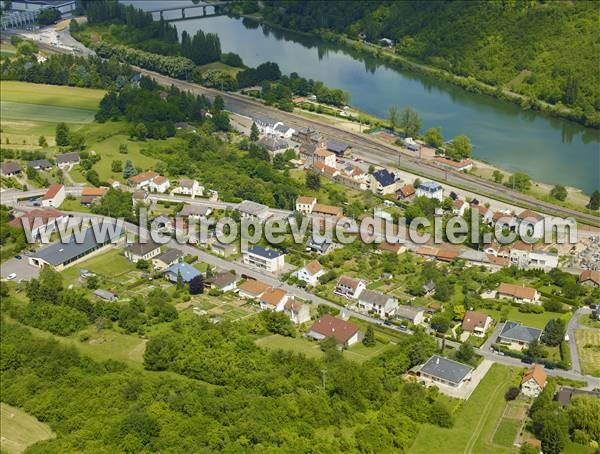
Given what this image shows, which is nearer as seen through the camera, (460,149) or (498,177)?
(498,177)

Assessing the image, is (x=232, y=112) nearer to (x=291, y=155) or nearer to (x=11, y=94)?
(x=291, y=155)

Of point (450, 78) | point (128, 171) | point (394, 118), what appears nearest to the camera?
point (128, 171)

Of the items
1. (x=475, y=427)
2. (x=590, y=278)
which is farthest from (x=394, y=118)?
(x=475, y=427)

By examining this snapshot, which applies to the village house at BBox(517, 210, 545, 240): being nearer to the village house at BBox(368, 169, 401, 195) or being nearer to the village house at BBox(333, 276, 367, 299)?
the village house at BBox(368, 169, 401, 195)

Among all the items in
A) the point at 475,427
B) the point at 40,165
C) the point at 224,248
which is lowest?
the point at 475,427

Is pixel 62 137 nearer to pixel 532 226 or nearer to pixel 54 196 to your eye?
pixel 54 196

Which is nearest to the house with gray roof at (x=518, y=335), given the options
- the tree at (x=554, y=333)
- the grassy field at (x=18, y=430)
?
the tree at (x=554, y=333)

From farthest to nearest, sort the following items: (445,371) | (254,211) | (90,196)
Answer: (90,196) < (254,211) < (445,371)
